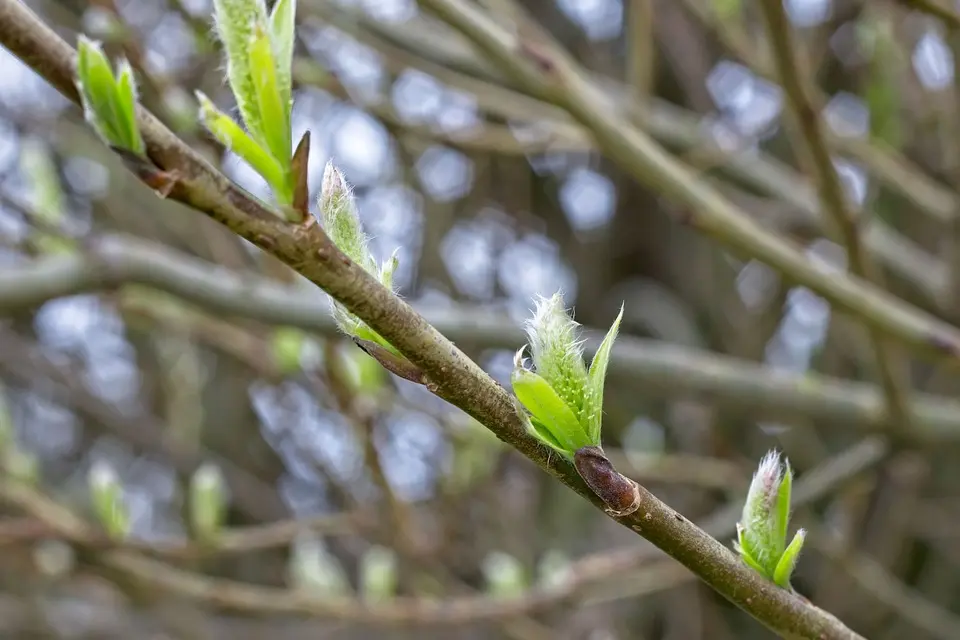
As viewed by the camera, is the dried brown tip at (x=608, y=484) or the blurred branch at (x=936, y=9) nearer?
the dried brown tip at (x=608, y=484)

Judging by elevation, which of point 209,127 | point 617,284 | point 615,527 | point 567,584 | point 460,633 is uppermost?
point 617,284

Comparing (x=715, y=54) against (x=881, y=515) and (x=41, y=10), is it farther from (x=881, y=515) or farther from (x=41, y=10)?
(x=41, y=10)

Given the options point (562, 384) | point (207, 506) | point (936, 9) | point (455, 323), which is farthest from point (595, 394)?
point (207, 506)

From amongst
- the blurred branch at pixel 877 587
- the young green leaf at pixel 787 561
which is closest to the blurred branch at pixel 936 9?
the young green leaf at pixel 787 561

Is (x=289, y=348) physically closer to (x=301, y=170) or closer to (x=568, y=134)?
(x=568, y=134)

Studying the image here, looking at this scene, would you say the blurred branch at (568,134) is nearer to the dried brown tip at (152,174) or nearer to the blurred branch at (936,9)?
the blurred branch at (936,9)

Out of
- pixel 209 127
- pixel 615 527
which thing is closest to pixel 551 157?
pixel 615 527

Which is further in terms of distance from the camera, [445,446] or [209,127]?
[445,446]
